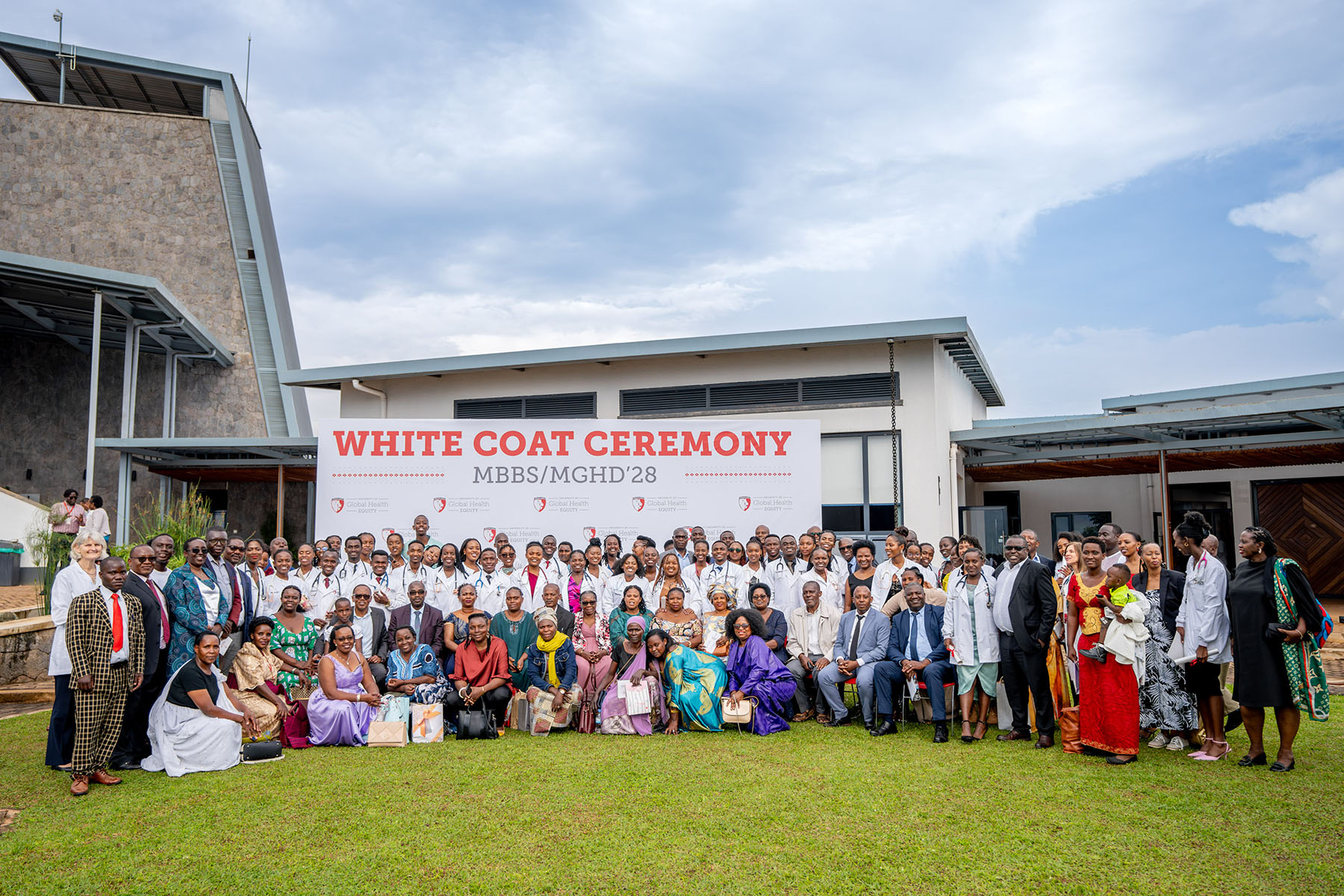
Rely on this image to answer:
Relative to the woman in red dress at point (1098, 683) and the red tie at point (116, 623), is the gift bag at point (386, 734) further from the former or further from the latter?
the woman in red dress at point (1098, 683)

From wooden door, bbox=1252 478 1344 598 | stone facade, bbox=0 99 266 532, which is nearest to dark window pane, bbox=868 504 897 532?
wooden door, bbox=1252 478 1344 598

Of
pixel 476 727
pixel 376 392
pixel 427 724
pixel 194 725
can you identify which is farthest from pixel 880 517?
pixel 194 725

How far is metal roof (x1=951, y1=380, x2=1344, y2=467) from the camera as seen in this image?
10.6 m

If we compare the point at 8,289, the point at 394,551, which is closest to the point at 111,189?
the point at 8,289

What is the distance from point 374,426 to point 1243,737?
10.2 m

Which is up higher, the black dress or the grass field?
the black dress

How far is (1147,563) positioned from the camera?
23.2 feet

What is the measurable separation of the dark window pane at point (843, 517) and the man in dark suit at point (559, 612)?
5571mm

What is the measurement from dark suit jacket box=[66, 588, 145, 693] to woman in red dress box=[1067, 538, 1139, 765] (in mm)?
6975

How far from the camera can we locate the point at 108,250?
2173 cm

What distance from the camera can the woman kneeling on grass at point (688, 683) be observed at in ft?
A: 25.5

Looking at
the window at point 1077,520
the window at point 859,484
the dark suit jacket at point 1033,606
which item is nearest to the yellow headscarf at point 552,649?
the dark suit jacket at point 1033,606

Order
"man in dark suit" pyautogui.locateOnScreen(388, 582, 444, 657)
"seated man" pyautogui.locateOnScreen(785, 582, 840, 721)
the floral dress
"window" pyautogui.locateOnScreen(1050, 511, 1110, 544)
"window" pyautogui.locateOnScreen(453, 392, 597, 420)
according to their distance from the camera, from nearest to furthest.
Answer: the floral dress → "seated man" pyautogui.locateOnScreen(785, 582, 840, 721) → "man in dark suit" pyautogui.locateOnScreen(388, 582, 444, 657) → "window" pyautogui.locateOnScreen(453, 392, 597, 420) → "window" pyautogui.locateOnScreen(1050, 511, 1110, 544)

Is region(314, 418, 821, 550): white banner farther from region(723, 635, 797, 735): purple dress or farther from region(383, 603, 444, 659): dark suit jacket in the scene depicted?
region(723, 635, 797, 735): purple dress
